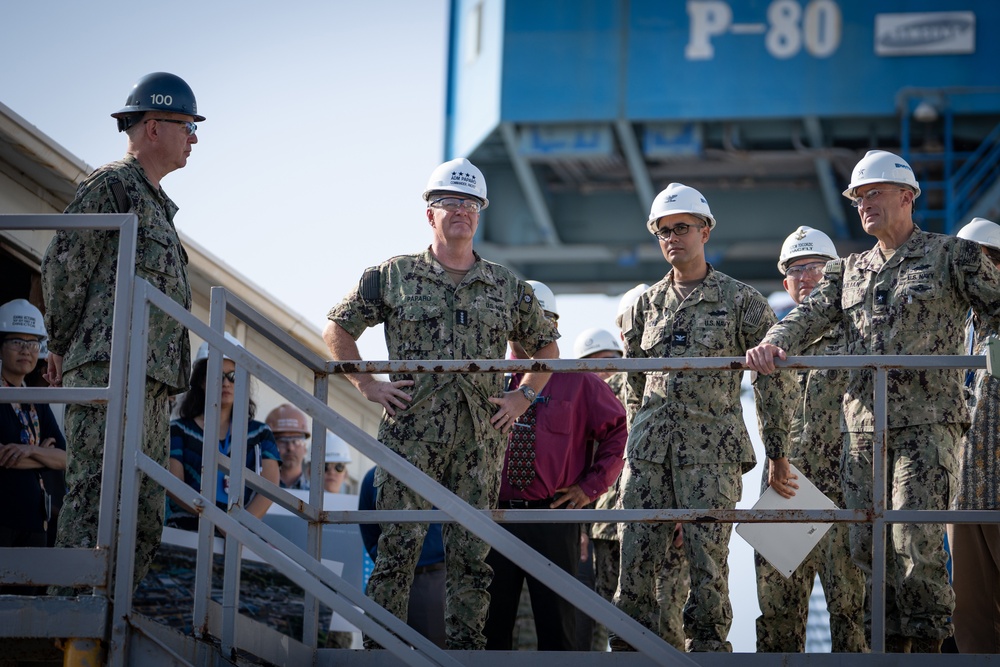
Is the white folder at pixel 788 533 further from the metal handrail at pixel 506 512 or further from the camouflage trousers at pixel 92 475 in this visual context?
the camouflage trousers at pixel 92 475

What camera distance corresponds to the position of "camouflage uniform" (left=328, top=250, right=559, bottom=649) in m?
6.73

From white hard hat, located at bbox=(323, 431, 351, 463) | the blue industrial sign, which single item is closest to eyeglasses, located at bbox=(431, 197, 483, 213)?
white hard hat, located at bbox=(323, 431, 351, 463)

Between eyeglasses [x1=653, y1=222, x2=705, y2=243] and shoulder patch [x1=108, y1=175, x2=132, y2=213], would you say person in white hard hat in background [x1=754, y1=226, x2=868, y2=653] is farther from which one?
shoulder patch [x1=108, y1=175, x2=132, y2=213]

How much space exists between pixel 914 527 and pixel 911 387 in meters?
0.61

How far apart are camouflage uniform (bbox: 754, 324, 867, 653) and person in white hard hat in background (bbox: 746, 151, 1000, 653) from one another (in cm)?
60

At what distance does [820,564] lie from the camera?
7781mm

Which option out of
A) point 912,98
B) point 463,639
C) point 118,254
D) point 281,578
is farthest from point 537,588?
point 912,98

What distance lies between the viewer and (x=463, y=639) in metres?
6.68

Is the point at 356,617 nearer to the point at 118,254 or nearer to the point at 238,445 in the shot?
the point at 238,445

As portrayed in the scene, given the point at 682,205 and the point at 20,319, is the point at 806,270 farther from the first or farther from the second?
the point at 20,319

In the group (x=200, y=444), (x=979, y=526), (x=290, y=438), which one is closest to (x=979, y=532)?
(x=979, y=526)

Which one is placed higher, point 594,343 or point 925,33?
point 925,33

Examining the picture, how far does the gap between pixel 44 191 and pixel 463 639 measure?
15.9ft

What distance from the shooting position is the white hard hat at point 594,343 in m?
9.73
